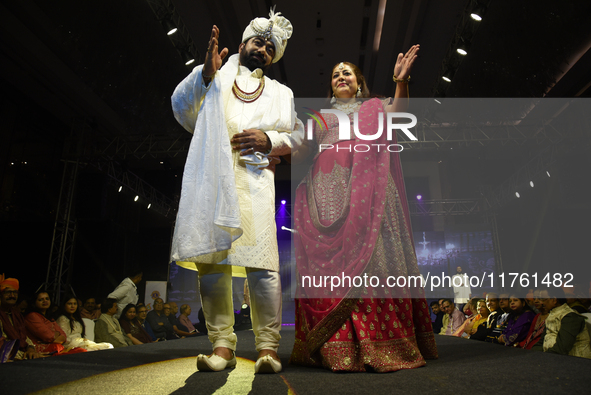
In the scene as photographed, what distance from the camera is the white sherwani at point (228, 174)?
5.42ft

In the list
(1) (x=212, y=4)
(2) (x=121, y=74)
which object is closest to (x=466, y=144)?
(1) (x=212, y=4)

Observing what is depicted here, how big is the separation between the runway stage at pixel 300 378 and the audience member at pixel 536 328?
196 centimetres

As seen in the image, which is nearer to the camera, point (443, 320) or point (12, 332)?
point (12, 332)

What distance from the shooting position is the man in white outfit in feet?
5.42

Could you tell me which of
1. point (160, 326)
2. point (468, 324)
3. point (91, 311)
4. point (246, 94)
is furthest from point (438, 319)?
point (246, 94)

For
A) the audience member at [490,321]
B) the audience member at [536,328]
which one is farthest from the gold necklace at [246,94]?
the audience member at [490,321]

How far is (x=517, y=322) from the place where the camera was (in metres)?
4.00

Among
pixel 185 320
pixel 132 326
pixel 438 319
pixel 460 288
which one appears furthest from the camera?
pixel 460 288

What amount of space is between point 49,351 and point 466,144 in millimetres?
7123

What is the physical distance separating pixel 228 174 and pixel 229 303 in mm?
552

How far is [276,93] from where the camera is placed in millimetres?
2053

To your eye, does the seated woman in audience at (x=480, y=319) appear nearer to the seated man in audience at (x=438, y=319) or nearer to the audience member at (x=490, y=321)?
the audience member at (x=490, y=321)

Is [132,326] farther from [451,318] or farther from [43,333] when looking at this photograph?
[451,318]

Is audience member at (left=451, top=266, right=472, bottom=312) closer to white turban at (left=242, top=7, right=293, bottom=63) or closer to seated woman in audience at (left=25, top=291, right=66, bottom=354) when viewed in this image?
seated woman in audience at (left=25, top=291, right=66, bottom=354)
